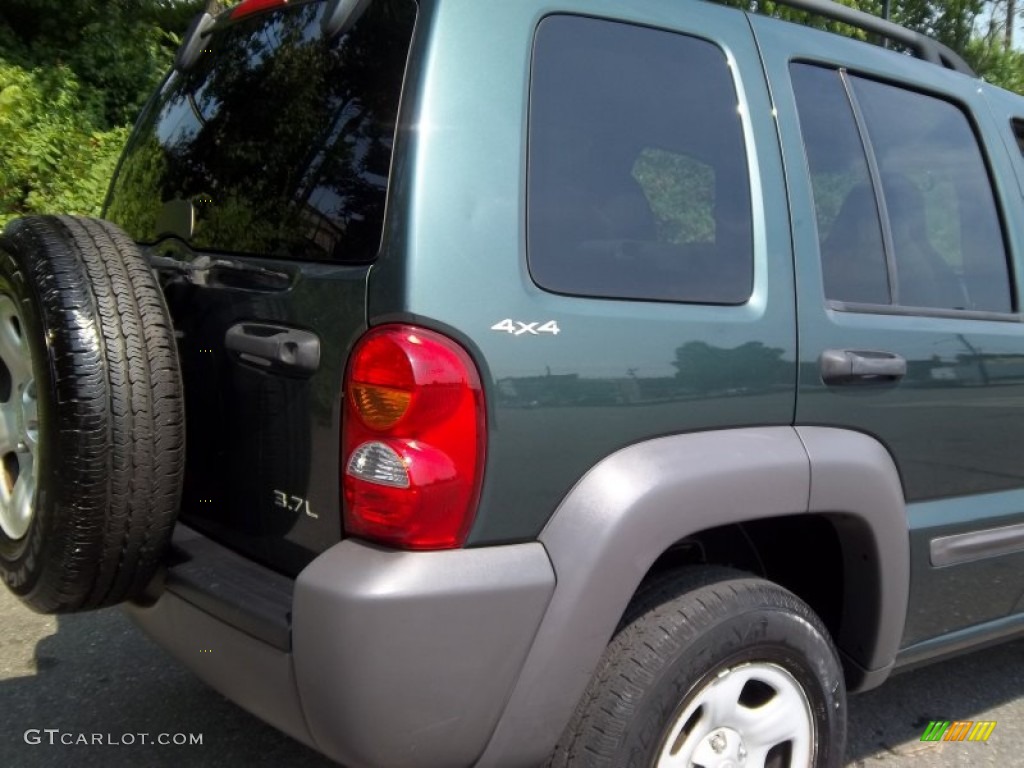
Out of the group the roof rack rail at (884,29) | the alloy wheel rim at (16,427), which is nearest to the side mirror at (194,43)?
the alloy wheel rim at (16,427)

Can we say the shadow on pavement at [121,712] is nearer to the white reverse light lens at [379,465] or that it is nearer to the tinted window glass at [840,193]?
the white reverse light lens at [379,465]

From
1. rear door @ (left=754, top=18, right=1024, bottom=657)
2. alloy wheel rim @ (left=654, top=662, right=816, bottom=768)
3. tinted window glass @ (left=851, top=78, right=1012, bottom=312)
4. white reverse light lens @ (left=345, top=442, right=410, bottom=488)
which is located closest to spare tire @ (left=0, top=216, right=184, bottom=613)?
white reverse light lens @ (left=345, top=442, right=410, bottom=488)

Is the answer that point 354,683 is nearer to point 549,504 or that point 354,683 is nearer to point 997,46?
point 549,504

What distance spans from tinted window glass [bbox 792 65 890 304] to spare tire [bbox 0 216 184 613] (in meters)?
1.51

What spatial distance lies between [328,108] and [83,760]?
189cm

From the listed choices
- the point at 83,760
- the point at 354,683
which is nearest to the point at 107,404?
the point at 354,683

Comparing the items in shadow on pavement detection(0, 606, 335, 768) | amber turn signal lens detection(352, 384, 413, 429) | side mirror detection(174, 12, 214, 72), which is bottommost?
shadow on pavement detection(0, 606, 335, 768)

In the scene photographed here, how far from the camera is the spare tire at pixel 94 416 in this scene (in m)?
1.91

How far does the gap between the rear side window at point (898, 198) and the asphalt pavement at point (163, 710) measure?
1.35 metres

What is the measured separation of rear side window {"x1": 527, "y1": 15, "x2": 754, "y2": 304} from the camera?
1933 millimetres

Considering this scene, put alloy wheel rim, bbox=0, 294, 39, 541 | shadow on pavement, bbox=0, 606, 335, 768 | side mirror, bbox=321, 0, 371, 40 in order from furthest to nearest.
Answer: shadow on pavement, bbox=0, 606, 335, 768
alloy wheel rim, bbox=0, 294, 39, 541
side mirror, bbox=321, 0, 371, 40

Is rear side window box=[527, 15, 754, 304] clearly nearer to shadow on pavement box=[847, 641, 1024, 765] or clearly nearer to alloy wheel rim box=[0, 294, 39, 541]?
alloy wheel rim box=[0, 294, 39, 541]

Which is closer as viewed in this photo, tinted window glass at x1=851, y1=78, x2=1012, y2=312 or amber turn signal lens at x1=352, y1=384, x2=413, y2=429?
amber turn signal lens at x1=352, y1=384, x2=413, y2=429

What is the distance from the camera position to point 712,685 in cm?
Answer: 206
